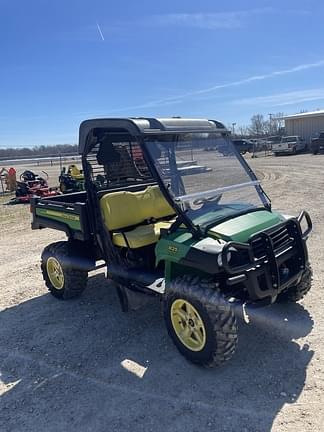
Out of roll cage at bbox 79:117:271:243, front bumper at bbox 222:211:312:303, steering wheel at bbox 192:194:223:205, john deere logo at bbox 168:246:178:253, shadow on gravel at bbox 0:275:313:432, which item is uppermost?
roll cage at bbox 79:117:271:243

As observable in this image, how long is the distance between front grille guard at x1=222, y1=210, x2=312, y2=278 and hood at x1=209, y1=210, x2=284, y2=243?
0.08m

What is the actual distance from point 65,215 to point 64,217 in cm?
4

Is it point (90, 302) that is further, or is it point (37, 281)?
point (37, 281)

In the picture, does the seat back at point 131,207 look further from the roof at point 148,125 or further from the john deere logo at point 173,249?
the john deere logo at point 173,249

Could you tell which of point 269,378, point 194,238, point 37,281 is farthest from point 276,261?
point 37,281

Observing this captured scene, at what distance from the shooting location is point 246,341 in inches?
137

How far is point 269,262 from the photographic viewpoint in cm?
308

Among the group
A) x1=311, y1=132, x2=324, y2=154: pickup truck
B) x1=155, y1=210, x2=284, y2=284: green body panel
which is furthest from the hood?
x1=311, y1=132, x2=324, y2=154: pickup truck

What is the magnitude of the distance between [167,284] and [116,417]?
1.10 m

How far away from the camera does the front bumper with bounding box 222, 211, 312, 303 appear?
2924mm

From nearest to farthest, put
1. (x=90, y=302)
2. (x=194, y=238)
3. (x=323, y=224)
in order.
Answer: (x=194, y=238), (x=90, y=302), (x=323, y=224)

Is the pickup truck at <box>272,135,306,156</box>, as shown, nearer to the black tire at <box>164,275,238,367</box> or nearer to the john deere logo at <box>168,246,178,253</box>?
the john deere logo at <box>168,246,178,253</box>

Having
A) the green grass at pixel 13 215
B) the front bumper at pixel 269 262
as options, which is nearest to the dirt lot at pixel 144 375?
the front bumper at pixel 269 262

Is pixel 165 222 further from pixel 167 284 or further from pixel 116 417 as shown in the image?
pixel 116 417
